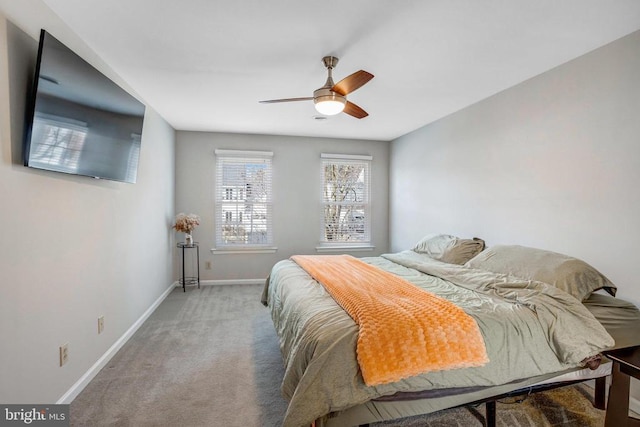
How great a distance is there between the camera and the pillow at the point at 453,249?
10.6 feet

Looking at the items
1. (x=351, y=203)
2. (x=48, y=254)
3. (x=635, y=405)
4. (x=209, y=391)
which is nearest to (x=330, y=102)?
(x=48, y=254)

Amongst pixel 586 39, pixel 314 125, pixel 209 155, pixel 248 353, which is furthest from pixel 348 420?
pixel 209 155

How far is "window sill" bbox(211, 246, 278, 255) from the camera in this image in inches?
201

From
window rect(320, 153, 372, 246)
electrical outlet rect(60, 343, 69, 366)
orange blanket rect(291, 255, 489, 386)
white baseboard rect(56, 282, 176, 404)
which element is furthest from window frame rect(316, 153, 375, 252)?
electrical outlet rect(60, 343, 69, 366)

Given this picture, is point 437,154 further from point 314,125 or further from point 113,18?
point 113,18

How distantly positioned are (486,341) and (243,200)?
13.7ft

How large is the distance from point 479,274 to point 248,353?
2.03m

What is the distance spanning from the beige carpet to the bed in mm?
300

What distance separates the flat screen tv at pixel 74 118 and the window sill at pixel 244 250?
8.53 ft

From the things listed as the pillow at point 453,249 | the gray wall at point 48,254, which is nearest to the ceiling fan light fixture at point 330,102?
the gray wall at point 48,254

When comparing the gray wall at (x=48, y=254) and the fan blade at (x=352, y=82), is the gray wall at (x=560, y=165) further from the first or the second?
the gray wall at (x=48, y=254)

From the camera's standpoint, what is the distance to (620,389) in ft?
5.84

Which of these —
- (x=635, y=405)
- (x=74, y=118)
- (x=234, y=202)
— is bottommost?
(x=635, y=405)

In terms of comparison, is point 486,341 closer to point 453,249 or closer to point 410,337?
point 410,337
